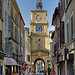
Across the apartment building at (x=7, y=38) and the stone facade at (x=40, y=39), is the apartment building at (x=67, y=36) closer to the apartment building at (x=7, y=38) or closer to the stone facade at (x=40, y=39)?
the apartment building at (x=7, y=38)

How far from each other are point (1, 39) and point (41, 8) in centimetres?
7341

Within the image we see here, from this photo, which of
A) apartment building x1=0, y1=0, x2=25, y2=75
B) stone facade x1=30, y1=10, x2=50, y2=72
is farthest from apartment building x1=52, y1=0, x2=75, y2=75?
stone facade x1=30, y1=10, x2=50, y2=72

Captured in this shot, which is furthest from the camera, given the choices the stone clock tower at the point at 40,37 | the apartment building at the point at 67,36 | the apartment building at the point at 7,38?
the stone clock tower at the point at 40,37

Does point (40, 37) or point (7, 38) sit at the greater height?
point (40, 37)

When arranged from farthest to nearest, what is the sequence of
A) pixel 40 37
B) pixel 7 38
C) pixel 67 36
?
1. pixel 40 37
2. pixel 7 38
3. pixel 67 36

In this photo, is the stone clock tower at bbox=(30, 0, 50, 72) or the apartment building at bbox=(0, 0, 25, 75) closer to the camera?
the apartment building at bbox=(0, 0, 25, 75)

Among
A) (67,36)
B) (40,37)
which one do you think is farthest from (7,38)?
(40,37)

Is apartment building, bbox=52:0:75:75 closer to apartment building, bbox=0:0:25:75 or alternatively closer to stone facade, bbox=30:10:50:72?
apartment building, bbox=0:0:25:75

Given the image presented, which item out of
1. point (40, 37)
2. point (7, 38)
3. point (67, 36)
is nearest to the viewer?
point (67, 36)

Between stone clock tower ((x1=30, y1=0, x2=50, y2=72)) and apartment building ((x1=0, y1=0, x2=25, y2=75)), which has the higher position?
stone clock tower ((x1=30, y1=0, x2=50, y2=72))

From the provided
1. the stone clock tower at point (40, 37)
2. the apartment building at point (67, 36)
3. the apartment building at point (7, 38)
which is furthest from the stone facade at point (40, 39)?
the apartment building at point (67, 36)

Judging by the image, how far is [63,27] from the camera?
2002 centimetres

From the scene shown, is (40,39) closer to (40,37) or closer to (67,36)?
(40,37)

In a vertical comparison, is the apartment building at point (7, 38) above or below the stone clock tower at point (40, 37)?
below
